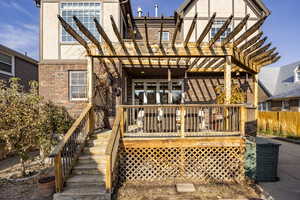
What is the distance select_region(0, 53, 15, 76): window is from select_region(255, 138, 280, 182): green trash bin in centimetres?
1455

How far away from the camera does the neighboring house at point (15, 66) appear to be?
36.7ft

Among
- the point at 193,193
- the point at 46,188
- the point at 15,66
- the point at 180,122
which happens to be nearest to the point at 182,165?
the point at 193,193

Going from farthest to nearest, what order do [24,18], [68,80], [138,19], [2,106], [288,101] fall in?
[288,101]
[24,18]
[138,19]
[68,80]
[2,106]

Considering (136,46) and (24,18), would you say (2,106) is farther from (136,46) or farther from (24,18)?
(24,18)

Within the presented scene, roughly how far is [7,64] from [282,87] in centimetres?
2452

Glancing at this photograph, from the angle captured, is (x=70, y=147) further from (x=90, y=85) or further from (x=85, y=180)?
(x=90, y=85)

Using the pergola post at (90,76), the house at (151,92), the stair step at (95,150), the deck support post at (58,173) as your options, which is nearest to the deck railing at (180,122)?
the house at (151,92)

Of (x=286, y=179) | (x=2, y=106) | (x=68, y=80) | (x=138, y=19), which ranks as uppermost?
(x=138, y=19)

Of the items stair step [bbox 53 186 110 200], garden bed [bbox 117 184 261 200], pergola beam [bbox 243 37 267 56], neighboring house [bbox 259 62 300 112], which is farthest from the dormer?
stair step [bbox 53 186 110 200]

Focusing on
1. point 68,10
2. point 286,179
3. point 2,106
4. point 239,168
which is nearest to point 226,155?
point 239,168

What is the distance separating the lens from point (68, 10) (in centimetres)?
782

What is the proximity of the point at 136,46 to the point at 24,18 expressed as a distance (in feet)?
46.2

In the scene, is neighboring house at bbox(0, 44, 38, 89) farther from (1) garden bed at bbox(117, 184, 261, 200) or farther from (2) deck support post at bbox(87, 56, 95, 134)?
(1) garden bed at bbox(117, 184, 261, 200)

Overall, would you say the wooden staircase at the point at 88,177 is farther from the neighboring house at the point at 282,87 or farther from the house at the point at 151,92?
the neighboring house at the point at 282,87
